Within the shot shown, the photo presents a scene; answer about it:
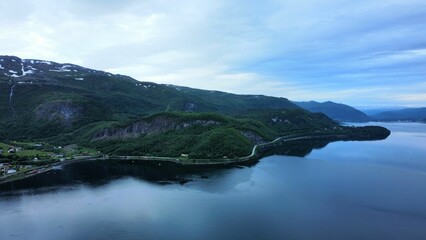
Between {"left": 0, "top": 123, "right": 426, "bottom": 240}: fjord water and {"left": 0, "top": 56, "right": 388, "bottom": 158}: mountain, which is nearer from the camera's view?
{"left": 0, "top": 123, "right": 426, "bottom": 240}: fjord water

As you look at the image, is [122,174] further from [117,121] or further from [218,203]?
[117,121]

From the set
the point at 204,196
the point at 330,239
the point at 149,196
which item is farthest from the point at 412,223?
the point at 149,196

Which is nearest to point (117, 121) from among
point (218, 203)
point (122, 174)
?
point (122, 174)

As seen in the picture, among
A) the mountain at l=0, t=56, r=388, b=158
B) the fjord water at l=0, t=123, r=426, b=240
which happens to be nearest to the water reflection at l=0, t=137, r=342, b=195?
the fjord water at l=0, t=123, r=426, b=240

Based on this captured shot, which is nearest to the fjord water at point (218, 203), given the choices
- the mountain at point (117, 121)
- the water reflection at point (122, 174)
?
the water reflection at point (122, 174)

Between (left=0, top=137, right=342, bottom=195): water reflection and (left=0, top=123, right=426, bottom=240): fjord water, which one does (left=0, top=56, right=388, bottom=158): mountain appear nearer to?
(left=0, top=137, right=342, bottom=195): water reflection
